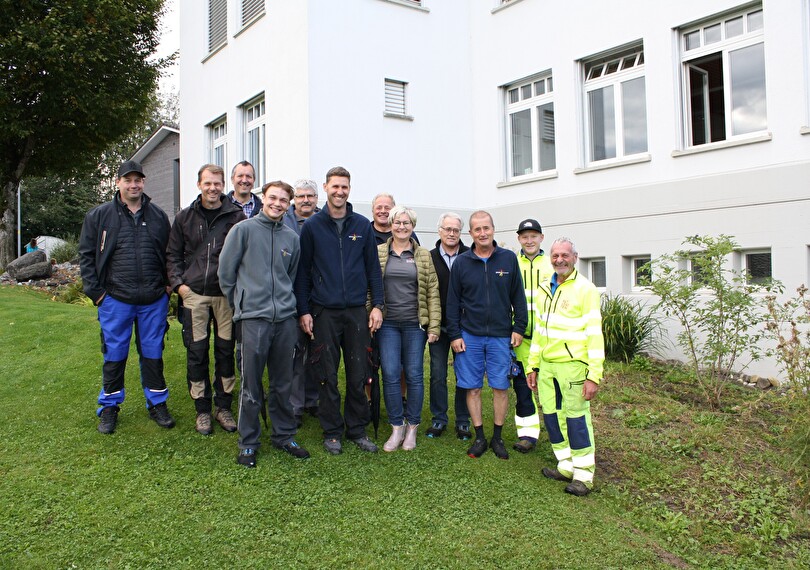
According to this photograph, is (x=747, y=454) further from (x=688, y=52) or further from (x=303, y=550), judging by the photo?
(x=688, y=52)

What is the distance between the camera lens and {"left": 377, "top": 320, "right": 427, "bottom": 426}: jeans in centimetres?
538

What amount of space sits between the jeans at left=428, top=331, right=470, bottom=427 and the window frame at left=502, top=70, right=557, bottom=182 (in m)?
6.39

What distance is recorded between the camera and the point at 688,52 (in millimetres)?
9398

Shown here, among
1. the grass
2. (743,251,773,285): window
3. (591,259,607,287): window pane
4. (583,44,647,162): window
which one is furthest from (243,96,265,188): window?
(743,251,773,285): window

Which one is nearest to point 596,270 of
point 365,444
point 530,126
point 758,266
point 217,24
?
point 758,266

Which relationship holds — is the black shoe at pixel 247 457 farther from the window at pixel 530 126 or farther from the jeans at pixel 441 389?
the window at pixel 530 126

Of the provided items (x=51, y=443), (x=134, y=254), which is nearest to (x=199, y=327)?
(x=134, y=254)

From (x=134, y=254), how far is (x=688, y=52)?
329 inches

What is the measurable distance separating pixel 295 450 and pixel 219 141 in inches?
455

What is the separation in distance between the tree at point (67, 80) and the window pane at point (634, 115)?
14.9m

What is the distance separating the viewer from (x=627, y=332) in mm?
8547

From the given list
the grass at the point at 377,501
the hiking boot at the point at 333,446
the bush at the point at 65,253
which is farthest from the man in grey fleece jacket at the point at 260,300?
the bush at the point at 65,253

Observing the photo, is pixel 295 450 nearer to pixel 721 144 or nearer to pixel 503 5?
pixel 721 144

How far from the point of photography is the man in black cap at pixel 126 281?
524 centimetres
